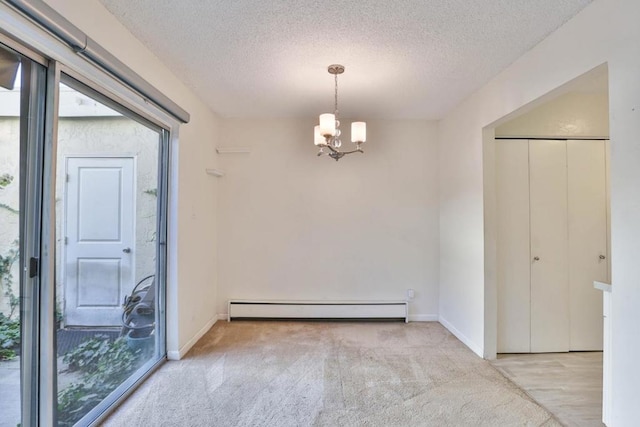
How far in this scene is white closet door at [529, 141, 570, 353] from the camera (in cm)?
309

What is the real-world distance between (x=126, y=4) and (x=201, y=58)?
67 centimetres

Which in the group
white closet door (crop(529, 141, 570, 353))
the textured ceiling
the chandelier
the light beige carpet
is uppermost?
the textured ceiling

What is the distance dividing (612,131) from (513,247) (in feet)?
5.34

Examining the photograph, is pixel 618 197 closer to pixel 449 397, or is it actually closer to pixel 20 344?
pixel 449 397

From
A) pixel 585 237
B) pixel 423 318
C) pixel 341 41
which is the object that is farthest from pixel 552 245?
pixel 341 41

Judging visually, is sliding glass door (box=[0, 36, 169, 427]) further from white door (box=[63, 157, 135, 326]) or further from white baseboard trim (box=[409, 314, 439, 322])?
white baseboard trim (box=[409, 314, 439, 322])

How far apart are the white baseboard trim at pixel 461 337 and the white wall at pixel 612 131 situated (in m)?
0.02

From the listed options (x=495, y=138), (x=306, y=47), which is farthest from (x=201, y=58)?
(x=495, y=138)

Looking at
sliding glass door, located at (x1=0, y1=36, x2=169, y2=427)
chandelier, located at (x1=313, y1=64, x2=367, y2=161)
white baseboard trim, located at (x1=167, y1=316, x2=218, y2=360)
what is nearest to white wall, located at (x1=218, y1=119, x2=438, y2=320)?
white baseboard trim, located at (x1=167, y1=316, x2=218, y2=360)

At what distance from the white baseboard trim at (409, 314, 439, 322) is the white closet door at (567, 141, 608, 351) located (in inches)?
54.4

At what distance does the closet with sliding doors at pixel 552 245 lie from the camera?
10.1ft

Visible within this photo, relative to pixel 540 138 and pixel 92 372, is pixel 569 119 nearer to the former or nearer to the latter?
pixel 540 138

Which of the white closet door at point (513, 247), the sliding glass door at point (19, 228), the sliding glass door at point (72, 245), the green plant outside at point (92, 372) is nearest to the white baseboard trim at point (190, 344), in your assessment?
the sliding glass door at point (72, 245)

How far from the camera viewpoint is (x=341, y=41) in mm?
2281
